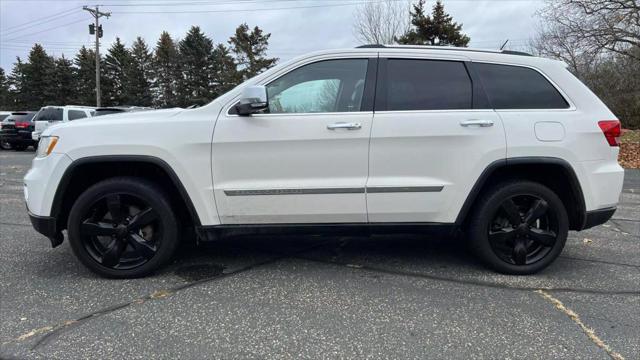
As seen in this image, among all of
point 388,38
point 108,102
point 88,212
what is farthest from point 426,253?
point 108,102

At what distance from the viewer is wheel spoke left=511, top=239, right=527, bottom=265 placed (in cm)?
392

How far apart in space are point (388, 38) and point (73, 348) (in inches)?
994

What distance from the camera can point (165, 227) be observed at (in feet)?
12.4

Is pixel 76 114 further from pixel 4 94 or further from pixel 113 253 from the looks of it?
pixel 4 94

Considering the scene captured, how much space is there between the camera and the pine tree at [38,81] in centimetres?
5934

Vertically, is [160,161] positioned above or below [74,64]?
below

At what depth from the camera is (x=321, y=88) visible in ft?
12.7

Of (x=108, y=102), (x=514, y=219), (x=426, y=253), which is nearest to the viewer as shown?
(x=514, y=219)

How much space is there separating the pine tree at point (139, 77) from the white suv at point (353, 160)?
58.2 meters

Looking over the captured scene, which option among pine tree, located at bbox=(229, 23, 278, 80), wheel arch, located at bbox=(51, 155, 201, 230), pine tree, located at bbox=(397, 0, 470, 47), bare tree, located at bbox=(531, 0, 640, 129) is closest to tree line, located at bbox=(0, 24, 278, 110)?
pine tree, located at bbox=(229, 23, 278, 80)

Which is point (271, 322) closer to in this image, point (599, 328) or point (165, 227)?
point (165, 227)

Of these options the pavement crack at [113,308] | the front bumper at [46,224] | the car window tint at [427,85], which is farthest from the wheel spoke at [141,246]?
the car window tint at [427,85]

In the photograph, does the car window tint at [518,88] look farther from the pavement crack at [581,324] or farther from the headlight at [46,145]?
the headlight at [46,145]

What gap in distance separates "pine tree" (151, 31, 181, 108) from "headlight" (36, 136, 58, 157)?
191 feet
